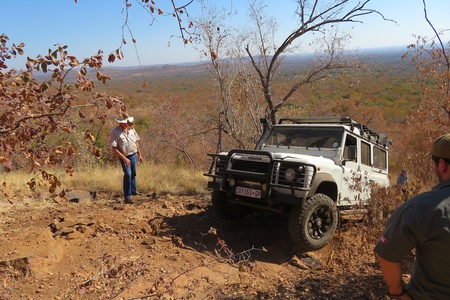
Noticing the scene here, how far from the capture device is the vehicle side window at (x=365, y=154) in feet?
21.0

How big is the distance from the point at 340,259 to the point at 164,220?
272cm

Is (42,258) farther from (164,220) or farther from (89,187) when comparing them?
(89,187)

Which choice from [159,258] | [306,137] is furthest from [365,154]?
[159,258]

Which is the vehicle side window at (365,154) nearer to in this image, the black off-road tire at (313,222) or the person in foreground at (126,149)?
the black off-road tire at (313,222)

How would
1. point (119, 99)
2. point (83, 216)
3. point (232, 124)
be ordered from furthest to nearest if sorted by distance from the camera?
point (232, 124)
point (83, 216)
point (119, 99)

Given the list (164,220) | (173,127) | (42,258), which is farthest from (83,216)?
(173,127)

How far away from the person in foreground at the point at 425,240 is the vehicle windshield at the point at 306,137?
12.9 ft

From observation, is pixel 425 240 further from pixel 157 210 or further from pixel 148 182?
pixel 148 182

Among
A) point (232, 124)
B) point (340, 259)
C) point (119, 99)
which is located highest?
point (119, 99)

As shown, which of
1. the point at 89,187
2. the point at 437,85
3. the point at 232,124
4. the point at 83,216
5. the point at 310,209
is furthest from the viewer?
the point at 232,124

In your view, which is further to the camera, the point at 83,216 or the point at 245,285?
the point at 83,216

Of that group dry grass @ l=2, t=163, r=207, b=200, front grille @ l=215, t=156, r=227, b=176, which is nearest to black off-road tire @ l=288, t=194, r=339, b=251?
front grille @ l=215, t=156, r=227, b=176

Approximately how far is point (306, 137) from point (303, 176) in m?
1.49

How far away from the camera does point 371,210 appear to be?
199 inches
